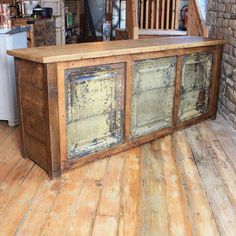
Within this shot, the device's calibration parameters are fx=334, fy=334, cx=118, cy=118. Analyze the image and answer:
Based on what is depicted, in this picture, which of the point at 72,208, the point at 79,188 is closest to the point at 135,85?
the point at 79,188

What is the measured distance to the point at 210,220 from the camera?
2.08m

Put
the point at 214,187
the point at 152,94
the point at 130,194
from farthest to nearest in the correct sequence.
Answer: the point at 152,94 < the point at 214,187 < the point at 130,194

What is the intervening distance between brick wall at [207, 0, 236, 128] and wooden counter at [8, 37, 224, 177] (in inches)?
12.4

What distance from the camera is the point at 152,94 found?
3.07 m

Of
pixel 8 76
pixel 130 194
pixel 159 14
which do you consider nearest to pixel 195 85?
pixel 130 194

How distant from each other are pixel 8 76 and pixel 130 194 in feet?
6.25

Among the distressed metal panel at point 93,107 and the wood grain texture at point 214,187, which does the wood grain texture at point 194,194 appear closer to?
the wood grain texture at point 214,187

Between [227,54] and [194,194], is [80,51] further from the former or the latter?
[227,54]

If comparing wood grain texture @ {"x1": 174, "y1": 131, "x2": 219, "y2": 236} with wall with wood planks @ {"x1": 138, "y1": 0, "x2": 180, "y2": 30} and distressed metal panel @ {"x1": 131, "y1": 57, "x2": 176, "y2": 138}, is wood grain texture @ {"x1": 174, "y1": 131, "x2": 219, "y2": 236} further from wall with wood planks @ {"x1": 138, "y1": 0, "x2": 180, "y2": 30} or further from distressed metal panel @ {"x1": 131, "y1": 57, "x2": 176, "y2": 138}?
wall with wood planks @ {"x1": 138, "y1": 0, "x2": 180, "y2": 30}

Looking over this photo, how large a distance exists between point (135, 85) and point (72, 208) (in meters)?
1.21

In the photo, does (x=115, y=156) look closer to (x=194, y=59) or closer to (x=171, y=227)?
(x=171, y=227)

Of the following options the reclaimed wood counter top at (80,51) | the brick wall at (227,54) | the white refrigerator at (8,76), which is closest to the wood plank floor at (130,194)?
the white refrigerator at (8,76)

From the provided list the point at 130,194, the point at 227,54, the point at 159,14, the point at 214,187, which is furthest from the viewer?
the point at 159,14

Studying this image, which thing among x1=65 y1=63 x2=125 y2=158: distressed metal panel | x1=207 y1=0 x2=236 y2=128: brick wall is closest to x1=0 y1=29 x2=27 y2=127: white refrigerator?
x1=65 y1=63 x2=125 y2=158: distressed metal panel
